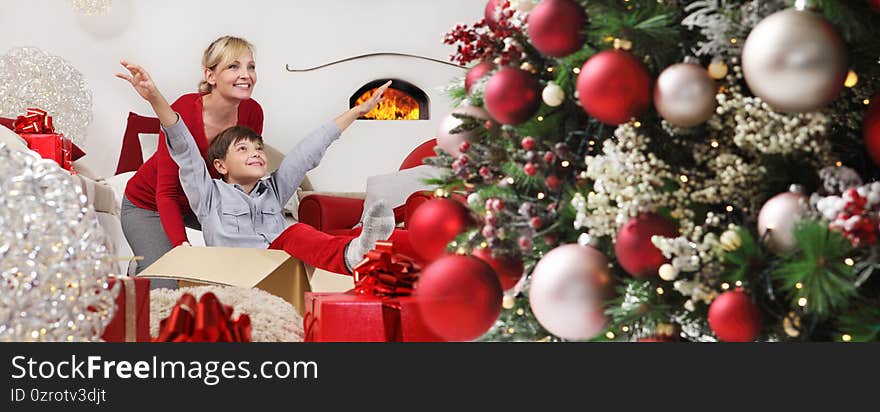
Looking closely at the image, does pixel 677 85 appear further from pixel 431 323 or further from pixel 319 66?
pixel 319 66

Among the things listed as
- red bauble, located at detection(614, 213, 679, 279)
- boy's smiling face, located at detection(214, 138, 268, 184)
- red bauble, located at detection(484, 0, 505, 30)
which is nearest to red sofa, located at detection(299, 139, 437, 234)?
boy's smiling face, located at detection(214, 138, 268, 184)

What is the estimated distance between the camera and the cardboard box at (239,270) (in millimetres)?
2260

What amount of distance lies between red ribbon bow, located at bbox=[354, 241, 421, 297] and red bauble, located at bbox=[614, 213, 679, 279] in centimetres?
55

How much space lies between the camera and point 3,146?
3.47 feet

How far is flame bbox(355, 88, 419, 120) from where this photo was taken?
4695 mm

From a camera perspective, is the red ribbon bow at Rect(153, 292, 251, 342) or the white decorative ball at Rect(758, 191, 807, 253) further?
the red ribbon bow at Rect(153, 292, 251, 342)

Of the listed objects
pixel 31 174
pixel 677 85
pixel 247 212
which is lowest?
Result: pixel 247 212

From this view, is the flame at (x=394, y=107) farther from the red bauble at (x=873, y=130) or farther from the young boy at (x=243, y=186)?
the red bauble at (x=873, y=130)

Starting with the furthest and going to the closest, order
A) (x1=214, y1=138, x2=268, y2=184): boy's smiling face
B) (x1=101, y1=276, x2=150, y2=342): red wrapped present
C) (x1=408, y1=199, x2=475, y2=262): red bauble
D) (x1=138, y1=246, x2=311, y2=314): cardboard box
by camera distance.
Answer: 1. (x1=214, y1=138, x2=268, y2=184): boy's smiling face
2. (x1=138, y1=246, x2=311, y2=314): cardboard box
3. (x1=101, y1=276, x2=150, y2=342): red wrapped present
4. (x1=408, y1=199, x2=475, y2=262): red bauble

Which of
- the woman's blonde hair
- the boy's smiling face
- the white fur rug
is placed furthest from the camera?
the woman's blonde hair

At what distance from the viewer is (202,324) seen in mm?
1045

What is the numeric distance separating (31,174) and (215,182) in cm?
173

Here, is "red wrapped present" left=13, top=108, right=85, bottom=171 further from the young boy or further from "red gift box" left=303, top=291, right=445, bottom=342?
"red gift box" left=303, top=291, right=445, bottom=342

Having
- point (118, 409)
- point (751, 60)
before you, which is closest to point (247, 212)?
point (118, 409)
